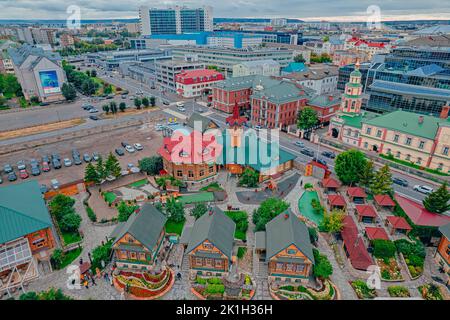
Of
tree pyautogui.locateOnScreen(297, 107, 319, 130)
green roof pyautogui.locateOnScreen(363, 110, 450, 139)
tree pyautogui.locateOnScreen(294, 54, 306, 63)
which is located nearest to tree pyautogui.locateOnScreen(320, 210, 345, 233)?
green roof pyautogui.locateOnScreen(363, 110, 450, 139)

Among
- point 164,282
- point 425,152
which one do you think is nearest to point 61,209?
point 164,282

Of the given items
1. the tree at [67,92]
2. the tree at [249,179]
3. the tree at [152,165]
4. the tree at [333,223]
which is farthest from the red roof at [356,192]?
the tree at [67,92]

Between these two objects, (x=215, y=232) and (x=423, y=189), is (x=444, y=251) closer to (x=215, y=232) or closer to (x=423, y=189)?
(x=423, y=189)

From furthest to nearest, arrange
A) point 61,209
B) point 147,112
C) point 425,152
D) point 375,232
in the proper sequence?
1. point 147,112
2. point 425,152
3. point 61,209
4. point 375,232

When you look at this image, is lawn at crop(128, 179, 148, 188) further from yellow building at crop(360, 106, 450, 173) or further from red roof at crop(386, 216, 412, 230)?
yellow building at crop(360, 106, 450, 173)

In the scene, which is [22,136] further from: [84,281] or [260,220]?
[260,220]

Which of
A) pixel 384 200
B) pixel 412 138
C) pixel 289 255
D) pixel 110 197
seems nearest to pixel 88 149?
pixel 110 197
